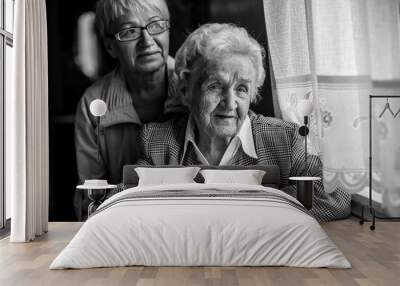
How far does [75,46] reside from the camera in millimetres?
→ 7680

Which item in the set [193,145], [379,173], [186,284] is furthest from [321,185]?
[186,284]

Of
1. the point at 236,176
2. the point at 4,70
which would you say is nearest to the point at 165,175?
the point at 236,176

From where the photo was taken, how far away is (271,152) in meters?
7.55

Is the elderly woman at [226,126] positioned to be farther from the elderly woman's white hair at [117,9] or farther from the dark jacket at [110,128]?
the elderly woman's white hair at [117,9]

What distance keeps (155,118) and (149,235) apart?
124 inches

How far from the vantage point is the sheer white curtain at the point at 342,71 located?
7629 mm

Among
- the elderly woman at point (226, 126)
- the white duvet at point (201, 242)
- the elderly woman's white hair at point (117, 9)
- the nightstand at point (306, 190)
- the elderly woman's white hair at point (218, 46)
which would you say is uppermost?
the elderly woman's white hair at point (117, 9)

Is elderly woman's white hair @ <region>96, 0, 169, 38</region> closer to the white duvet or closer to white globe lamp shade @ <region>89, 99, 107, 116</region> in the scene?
white globe lamp shade @ <region>89, 99, 107, 116</region>

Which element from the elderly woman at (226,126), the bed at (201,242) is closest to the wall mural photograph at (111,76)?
the elderly woman at (226,126)

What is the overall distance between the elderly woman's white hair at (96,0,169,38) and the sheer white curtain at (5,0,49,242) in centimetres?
113

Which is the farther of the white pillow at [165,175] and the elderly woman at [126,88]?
the elderly woman at [126,88]

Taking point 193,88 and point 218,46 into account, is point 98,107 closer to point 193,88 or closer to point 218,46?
point 193,88

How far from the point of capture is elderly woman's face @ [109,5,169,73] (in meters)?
7.61

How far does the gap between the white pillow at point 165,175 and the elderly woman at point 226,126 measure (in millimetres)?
420
